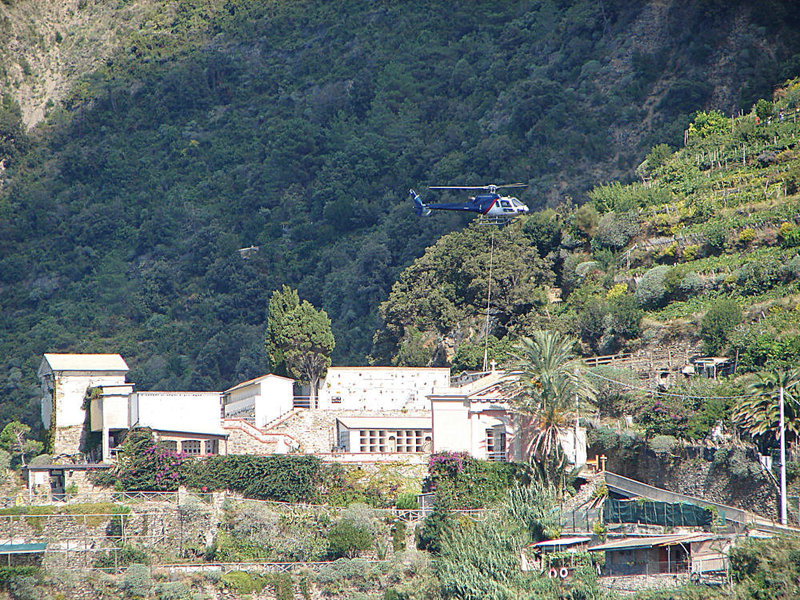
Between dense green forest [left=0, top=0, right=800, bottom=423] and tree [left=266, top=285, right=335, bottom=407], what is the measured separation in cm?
3347

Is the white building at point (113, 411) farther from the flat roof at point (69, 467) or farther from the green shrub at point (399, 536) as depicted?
the green shrub at point (399, 536)

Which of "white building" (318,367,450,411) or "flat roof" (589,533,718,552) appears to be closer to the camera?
"flat roof" (589,533,718,552)

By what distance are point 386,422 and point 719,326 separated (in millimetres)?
18357

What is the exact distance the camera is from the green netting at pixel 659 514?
57206 mm

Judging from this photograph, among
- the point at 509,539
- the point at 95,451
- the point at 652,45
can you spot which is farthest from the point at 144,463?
the point at 652,45

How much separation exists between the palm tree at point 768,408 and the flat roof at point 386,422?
16779 mm

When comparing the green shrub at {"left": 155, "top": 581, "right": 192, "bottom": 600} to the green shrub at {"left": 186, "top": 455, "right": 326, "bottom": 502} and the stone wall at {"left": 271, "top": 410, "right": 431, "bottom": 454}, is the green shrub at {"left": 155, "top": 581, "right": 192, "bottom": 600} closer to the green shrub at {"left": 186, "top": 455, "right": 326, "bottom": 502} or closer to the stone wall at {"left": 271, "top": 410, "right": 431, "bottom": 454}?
the green shrub at {"left": 186, "top": 455, "right": 326, "bottom": 502}

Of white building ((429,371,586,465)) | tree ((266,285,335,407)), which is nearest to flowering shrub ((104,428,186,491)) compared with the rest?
white building ((429,371,586,465))

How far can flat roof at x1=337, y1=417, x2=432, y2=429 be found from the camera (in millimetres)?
69688

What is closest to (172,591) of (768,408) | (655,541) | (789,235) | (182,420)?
(182,420)

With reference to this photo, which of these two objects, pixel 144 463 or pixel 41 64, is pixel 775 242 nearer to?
pixel 144 463

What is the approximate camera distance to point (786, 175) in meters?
89.6

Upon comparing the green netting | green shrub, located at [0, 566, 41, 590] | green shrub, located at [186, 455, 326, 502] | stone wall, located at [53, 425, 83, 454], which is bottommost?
Result: green shrub, located at [0, 566, 41, 590]

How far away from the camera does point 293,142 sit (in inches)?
5822
